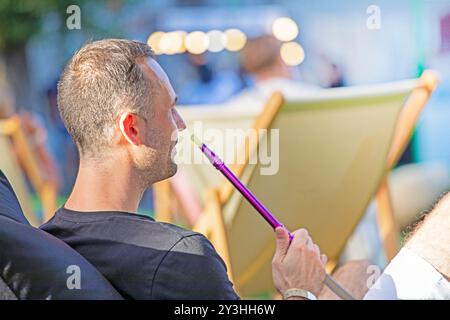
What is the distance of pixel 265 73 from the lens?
4.38 m

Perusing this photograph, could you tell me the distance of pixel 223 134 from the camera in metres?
3.80

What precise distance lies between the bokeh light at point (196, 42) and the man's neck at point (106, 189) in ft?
8.79

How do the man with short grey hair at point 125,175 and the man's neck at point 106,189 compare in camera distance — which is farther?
the man's neck at point 106,189

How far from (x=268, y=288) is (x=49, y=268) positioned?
208 centimetres

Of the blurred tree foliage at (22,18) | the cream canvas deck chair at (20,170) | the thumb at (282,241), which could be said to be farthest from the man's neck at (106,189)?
the blurred tree foliage at (22,18)

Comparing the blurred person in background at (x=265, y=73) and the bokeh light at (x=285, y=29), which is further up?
the bokeh light at (x=285, y=29)

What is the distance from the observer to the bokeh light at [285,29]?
425cm

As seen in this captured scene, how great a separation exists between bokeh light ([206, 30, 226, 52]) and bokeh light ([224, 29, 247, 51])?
19 mm

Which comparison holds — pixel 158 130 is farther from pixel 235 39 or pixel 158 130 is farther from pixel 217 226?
pixel 235 39

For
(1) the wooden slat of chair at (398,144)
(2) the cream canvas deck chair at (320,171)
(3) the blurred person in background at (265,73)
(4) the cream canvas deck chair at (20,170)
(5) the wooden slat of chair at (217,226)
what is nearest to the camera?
(5) the wooden slat of chair at (217,226)

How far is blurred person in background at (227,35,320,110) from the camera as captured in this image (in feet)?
14.2

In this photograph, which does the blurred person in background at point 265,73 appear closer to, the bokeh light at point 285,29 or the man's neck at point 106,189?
the bokeh light at point 285,29

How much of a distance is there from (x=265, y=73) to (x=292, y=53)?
0.16 meters

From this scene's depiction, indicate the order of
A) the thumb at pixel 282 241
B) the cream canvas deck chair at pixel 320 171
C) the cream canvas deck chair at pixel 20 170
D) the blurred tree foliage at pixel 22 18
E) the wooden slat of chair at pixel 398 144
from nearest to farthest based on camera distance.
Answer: the thumb at pixel 282 241
the cream canvas deck chair at pixel 320 171
the wooden slat of chair at pixel 398 144
the cream canvas deck chair at pixel 20 170
the blurred tree foliage at pixel 22 18
